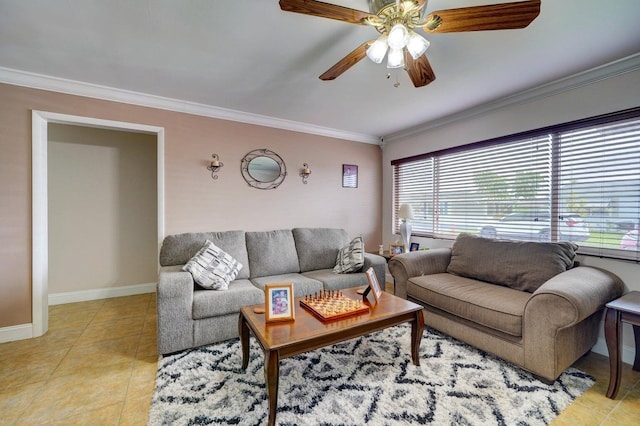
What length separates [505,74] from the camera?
2.29 metres

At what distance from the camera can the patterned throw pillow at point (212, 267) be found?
2.34 metres

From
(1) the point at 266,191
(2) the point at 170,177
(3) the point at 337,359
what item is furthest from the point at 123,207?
(3) the point at 337,359

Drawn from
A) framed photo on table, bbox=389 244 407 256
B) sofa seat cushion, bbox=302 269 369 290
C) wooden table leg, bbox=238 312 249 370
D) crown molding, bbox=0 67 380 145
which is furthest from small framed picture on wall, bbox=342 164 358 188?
wooden table leg, bbox=238 312 249 370

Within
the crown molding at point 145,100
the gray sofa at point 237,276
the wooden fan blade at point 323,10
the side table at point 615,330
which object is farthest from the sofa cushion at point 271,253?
the side table at point 615,330

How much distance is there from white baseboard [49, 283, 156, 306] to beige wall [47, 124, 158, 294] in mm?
54

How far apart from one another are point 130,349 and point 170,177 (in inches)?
66.7

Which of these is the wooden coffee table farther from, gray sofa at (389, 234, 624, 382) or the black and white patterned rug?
gray sofa at (389, 234, 624, 382)

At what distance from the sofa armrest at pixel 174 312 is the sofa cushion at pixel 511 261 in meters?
2.57

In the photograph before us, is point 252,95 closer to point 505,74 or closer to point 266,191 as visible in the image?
point 266,191

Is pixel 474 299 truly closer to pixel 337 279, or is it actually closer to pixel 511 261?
pixel 511 261

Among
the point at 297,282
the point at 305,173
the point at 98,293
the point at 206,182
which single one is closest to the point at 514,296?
the point at 297,282

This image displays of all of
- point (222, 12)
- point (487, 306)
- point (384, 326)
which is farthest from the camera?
point (487, 306)

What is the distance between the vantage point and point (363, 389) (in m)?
1.68

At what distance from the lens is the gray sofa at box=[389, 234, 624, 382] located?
5.60 ft
